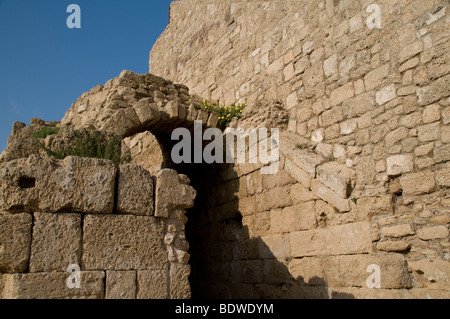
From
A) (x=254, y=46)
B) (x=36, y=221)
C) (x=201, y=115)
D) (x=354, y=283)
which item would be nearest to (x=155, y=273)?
(x=36, y=221)

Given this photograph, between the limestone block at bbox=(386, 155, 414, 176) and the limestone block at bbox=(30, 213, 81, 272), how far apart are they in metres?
3.19

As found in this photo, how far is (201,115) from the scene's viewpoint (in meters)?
6.94

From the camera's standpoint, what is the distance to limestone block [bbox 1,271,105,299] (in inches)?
109

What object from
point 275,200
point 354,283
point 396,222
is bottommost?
point 354,283

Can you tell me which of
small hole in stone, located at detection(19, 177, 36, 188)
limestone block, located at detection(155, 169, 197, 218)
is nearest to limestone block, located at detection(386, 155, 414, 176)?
limestone block, located at detection(155, 169, 197, 218)

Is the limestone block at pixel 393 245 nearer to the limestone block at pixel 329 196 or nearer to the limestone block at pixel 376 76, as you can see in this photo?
the limestone block at pixel 329 196

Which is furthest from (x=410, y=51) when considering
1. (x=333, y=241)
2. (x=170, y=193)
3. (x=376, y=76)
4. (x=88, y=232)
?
(x=88, y=232)

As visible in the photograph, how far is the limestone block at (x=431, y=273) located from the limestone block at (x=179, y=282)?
2210 millimetres

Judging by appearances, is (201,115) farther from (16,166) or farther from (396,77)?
(16,166)

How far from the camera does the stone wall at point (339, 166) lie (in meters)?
3.91

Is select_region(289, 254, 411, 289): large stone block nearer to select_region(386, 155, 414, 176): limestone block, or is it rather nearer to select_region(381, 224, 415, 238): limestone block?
select_region(381, 224, 415, 238): limestone block

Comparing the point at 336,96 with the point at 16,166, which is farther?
the point at 336,96

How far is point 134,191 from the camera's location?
10.9 ft

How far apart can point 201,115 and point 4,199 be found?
4.35 meters
